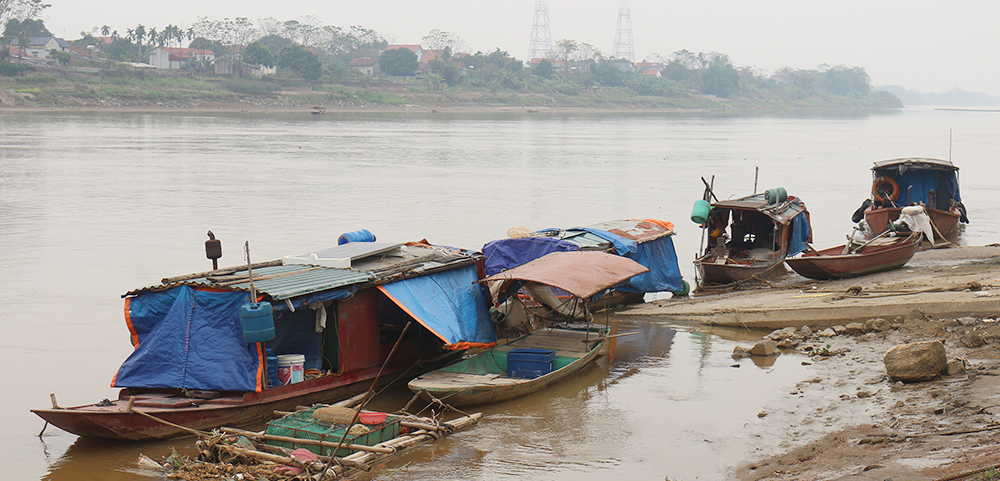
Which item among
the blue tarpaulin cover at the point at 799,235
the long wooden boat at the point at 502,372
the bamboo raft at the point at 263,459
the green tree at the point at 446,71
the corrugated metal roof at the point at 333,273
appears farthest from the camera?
the green tree at the point at 446,71

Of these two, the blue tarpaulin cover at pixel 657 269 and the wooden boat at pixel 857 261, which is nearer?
the blue tarpaulin cover at pixel 657 269

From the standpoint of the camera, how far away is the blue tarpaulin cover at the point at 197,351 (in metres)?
9.88

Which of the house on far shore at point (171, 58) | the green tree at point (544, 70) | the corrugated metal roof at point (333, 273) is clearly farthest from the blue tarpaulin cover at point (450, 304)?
the green tree at point (544, 70)

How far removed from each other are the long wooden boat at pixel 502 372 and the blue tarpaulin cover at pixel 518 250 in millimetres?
1506

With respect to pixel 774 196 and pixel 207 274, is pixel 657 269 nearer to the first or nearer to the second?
pixel 774 196

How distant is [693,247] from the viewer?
917 inches

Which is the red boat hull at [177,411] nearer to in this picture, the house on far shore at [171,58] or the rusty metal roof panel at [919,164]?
the rusty metal roof panel at [919,164]

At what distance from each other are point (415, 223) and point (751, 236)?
34.2 ft

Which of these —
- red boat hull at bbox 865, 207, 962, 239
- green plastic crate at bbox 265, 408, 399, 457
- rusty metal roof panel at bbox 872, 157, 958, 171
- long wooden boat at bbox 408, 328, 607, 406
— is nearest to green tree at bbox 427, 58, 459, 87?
rusty metal roof panel at bbox 872, 157, 958, 171

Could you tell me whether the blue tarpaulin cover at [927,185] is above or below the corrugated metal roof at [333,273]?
above

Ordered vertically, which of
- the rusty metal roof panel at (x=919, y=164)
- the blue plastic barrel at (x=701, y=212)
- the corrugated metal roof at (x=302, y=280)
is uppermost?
the rusty metal roof panel at (x=919, y=164)

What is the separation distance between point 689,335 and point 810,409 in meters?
4.35

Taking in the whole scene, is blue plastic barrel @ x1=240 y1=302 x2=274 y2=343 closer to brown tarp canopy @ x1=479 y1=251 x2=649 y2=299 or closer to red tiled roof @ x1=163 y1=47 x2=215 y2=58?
brown tarp canopy @ x1=479 y1=251 x2=649 y2=299

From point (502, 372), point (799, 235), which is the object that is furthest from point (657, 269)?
point (502, 372)
